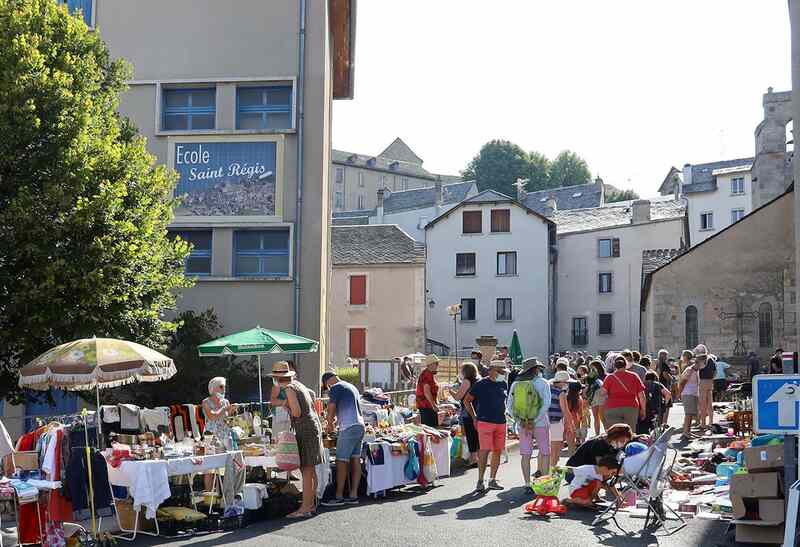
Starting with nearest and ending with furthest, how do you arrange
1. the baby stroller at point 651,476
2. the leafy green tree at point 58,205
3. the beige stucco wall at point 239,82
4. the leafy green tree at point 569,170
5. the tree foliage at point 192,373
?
the baby stroller at point 651,476 < the leafy green tree at point 58,205 < the tree foliage at point 192,373 < the beige stucco wall at point 239,82 < the leafy green tree at point 569,170

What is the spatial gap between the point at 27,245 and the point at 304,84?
33.1 ft

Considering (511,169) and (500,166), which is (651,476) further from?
(511,169)

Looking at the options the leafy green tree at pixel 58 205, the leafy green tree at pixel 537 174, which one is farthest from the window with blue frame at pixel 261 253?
the leafy green tree at pixel 537 174

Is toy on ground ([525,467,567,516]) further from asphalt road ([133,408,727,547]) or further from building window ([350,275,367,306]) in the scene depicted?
building window ([350,275,367,306])

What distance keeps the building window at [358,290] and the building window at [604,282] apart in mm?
16389

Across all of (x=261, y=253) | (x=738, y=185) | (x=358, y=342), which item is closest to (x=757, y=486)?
(x=261, y=253)

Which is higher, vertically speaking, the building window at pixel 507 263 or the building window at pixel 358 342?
the building window at pixel 507 263

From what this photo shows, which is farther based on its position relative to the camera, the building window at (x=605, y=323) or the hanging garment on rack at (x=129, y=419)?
the building window at (x=605, y=323)

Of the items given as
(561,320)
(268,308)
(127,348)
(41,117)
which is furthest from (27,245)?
(561,320)

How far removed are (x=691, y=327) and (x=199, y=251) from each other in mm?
25742

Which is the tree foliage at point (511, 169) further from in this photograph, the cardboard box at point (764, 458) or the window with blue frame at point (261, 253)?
the cardboard box at point (764, 458)

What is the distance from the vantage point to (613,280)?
62219 mm

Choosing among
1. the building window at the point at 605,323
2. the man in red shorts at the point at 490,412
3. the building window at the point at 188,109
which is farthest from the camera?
the building window at the point at 605,323

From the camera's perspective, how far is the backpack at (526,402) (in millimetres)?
13547
